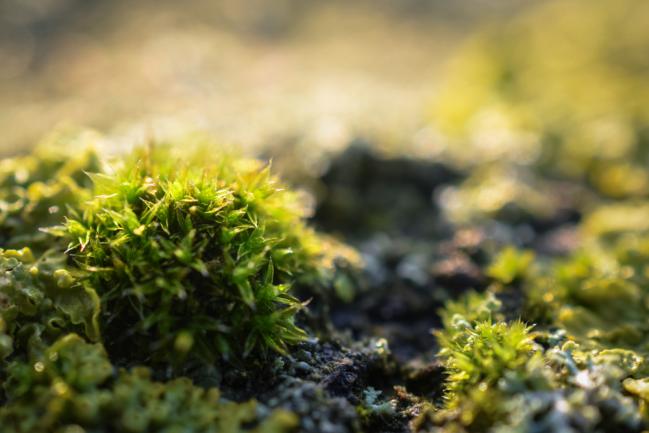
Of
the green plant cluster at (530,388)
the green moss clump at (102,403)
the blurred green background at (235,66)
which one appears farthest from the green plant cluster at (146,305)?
the blurred green background at (235,66)

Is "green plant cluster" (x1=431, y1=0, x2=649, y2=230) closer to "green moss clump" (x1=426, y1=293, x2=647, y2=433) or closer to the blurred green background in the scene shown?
the blurred green background

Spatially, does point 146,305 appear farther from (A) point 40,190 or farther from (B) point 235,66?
(B) point 235,66

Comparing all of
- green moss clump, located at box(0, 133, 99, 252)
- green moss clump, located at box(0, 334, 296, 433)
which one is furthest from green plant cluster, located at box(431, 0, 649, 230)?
green moss clump, located at box(0, 334, 296, 433)

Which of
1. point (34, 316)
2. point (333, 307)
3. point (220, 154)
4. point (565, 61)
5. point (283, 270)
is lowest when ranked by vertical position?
point (34, 316)

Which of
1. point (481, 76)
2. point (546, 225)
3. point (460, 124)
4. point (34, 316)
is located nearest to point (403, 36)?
point (481, 76)

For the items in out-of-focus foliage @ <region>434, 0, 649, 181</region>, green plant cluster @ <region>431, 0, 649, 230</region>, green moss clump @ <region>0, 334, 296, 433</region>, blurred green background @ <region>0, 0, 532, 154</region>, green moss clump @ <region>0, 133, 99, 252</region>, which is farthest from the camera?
blurred green background @ <region>0, 0, 532, 154</region>

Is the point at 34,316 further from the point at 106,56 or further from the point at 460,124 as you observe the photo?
the point at 106,56

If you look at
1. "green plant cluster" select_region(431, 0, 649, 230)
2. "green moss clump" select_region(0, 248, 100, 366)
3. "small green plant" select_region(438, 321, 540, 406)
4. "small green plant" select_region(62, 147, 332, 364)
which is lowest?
"green moss clump" select_region(0, 248, 100, 366)
